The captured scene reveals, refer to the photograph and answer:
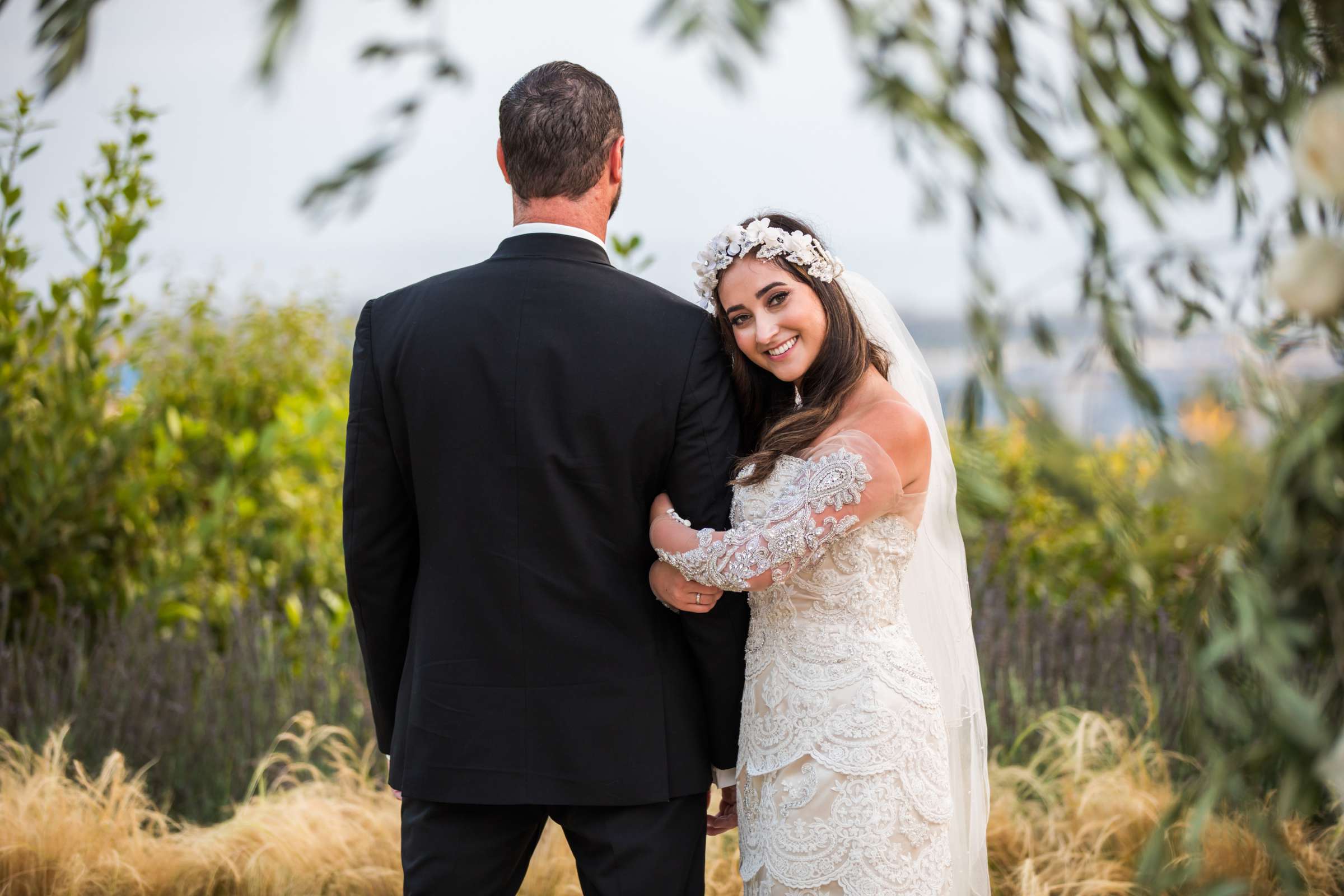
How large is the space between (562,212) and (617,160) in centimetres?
15

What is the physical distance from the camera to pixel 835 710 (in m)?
2.22

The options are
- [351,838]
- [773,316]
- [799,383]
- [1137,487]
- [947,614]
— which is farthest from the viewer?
[351,838]

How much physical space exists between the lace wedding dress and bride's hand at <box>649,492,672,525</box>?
0.03 metres

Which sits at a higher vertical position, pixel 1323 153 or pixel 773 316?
pixel 773 316

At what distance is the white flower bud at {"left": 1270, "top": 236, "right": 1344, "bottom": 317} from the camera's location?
3.03ft

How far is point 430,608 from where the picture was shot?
223 cm

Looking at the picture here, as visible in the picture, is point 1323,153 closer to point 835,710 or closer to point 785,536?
point 785,536

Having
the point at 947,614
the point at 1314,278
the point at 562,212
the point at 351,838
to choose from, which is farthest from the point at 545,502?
the point at 351,838

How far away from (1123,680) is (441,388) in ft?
9.98

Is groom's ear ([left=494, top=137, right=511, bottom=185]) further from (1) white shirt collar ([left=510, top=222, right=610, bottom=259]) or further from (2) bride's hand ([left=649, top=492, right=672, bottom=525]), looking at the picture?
(2) bride's hand ([left=649, top=492, right=672, bottom=525])

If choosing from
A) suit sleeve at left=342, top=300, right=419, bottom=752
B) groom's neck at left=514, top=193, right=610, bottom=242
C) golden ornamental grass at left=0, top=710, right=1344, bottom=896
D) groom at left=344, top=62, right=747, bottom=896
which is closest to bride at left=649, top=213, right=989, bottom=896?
groom at left=344, top=62, right=747, bottom=896

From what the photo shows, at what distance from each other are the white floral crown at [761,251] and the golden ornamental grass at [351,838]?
1748 millimetres

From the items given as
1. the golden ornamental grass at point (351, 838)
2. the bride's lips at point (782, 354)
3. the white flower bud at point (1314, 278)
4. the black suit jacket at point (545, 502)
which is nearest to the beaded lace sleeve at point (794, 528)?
the black suit jacket at point (545, 502)

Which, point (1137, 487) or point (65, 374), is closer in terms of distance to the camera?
point (1137, 487)
